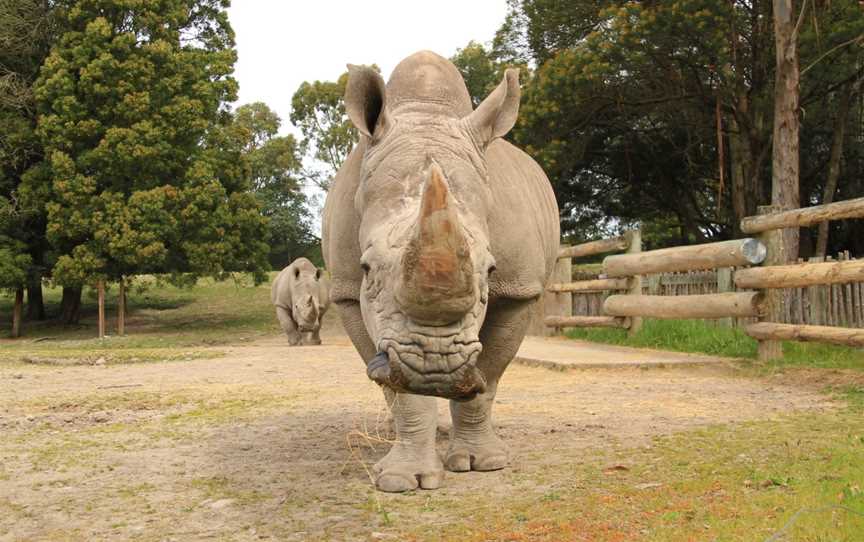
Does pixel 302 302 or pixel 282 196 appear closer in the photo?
pixel 302 302

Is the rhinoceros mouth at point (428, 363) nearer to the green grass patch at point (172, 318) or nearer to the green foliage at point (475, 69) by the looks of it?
the green grass patch at point (172, 318)

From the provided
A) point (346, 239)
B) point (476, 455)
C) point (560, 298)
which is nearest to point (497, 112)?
point (346, 239)

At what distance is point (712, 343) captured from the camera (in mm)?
11883

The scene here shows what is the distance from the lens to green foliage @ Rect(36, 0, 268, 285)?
76.4ft

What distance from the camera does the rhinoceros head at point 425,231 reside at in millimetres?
3270

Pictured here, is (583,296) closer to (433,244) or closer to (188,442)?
(188,442)

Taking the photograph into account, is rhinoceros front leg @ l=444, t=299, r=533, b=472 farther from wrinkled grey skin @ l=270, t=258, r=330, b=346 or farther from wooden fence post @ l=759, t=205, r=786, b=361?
wrinkled grey skin @ l=270, t=258, r=330, b=346

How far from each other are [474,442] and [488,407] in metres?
0.25

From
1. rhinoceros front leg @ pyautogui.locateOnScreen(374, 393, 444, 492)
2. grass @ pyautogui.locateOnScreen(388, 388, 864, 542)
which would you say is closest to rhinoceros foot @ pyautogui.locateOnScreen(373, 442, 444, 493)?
rhinoceros front leg @ pyautogui.locateOnScreen(374, 393, 444, 492)

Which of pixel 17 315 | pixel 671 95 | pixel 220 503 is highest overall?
pixel 671 95

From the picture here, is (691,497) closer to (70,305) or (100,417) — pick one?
(100,417)

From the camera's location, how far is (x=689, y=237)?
31.1m

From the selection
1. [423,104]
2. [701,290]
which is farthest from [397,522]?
[701,290]

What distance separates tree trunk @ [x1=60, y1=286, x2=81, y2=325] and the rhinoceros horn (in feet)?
83.7
